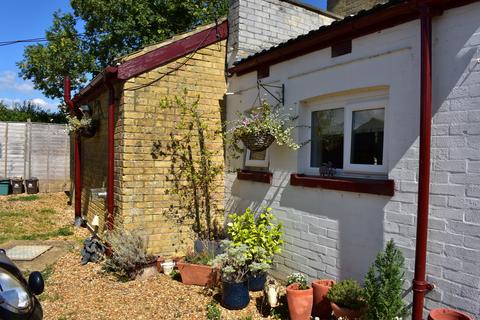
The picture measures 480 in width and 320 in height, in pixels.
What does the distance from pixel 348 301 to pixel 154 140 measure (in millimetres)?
3811

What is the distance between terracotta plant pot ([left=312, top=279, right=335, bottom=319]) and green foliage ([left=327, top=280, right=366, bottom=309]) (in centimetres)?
29

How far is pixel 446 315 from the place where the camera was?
3139 millimetres

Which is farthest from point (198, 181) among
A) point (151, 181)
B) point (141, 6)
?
point (141, 6)

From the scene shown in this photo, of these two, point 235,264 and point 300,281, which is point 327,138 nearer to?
point 300,281

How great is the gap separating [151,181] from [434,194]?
416cm

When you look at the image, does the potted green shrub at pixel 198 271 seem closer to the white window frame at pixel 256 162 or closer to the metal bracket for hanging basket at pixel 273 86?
the white window frame at pixel 256 162

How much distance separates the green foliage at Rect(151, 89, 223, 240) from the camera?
6363mm

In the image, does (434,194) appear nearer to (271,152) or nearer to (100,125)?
(271,152)

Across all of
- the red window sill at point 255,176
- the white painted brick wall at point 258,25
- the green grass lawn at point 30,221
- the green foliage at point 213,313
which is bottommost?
the green foliage at point 213,313

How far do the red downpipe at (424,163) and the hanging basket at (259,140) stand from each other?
84.2 inches

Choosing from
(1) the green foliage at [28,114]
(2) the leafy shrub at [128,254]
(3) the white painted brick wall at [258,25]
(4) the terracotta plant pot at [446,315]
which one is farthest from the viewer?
(1) the green foliage at [28,114]

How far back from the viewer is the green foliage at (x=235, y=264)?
453cm

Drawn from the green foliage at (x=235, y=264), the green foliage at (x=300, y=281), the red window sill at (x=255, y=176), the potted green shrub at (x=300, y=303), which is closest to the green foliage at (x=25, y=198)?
the red window sill at (x=255, y=176)

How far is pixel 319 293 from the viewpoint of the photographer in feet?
13.8
